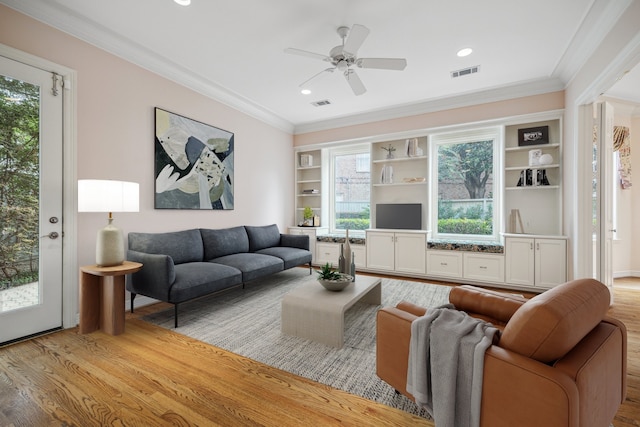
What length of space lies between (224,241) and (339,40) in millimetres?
2901

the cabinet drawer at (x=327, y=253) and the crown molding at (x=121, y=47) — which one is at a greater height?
the crown molding at (x=121, y=47)

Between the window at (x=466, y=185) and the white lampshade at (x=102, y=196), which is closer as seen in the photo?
the white lampshade at (x=102, y=196)

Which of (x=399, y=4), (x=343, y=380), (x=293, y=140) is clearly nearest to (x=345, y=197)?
(x=293, y=140)

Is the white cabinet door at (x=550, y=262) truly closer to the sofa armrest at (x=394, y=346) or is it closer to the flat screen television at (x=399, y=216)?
the flat screen television at (x=399, y=216)

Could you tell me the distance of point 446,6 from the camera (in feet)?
8.05

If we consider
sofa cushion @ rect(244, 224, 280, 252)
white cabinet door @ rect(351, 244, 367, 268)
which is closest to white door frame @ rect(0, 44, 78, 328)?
sofa cushion @ rect(244, 224, 280, 252)

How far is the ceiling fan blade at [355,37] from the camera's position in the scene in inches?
89.2

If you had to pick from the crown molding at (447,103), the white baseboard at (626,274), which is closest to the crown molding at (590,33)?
the crown molding at (447,103)

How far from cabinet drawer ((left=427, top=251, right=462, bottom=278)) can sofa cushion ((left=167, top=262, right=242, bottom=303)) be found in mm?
2950

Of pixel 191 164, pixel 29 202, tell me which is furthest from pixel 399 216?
pixel 29 202

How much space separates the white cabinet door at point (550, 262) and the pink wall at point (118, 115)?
4.46 metres

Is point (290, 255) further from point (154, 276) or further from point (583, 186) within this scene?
point (583, 186)

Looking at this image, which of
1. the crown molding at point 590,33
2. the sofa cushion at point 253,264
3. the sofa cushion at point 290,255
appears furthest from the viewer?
the sofa cushion at point 290,255

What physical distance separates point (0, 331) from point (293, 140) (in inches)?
198
